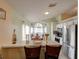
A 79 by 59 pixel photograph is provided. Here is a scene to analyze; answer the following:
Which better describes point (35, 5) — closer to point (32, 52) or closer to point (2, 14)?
point (2, 14)

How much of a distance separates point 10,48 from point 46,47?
86cm

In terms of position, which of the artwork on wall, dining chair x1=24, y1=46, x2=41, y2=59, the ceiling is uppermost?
the ceiling

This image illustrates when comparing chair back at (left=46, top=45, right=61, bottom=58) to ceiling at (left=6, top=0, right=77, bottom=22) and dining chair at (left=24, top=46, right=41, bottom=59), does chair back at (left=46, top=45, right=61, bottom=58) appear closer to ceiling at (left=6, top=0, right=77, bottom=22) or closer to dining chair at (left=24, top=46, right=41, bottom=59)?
dining chair at (left=24, top=46, right=41, bottom=59)

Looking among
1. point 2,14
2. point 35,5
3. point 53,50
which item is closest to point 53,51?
point 53,50

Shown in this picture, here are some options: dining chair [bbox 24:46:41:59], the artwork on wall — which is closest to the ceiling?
the artwork on wall

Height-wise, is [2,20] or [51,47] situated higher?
[2,20]

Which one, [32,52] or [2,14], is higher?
[2,14]

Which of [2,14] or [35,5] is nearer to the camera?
[2,14]

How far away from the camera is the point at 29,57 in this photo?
3127mm

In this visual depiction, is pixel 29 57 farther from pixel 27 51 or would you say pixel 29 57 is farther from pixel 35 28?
pixel 35 28

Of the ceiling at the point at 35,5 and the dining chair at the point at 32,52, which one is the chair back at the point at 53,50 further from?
the ceiling at the point at 35,5

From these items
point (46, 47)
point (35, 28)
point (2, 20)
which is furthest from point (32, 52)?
point (35, 28)

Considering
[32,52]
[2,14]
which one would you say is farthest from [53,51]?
[2,14]

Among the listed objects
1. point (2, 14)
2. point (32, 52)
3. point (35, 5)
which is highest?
point (35, 5)
